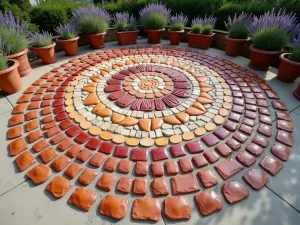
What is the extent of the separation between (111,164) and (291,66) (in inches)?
130

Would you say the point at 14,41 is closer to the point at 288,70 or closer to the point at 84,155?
the point at 84,155

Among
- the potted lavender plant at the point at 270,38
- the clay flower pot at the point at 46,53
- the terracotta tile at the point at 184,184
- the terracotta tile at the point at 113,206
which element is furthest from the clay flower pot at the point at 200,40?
the terracotta tile at the point at 113,206

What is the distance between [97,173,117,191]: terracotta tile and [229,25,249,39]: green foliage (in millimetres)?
4080

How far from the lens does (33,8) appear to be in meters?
4.54

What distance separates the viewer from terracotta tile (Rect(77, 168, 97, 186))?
1672 millimetres

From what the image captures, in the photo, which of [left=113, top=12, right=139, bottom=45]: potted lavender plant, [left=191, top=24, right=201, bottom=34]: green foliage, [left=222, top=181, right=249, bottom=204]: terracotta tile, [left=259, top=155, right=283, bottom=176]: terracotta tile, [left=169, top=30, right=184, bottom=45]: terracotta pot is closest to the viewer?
[left=222, top=181, right=249, bottom=204]: terracotta tile

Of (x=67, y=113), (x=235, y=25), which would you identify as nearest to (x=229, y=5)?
(x=235, y=25)

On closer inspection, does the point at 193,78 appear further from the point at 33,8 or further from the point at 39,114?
the point at 33,8

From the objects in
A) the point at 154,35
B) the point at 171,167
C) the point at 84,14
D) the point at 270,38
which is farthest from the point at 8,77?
the point at 270,38

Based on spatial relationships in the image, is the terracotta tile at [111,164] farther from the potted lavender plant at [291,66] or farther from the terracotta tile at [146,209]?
the potted lavender plant at [291,66]

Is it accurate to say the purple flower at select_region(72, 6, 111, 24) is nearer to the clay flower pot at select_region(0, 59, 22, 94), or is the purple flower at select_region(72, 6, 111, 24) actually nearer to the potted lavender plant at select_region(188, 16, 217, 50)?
the clay flower pot at select_region(0, 59, 22, 94)

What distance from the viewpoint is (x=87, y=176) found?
1.71m

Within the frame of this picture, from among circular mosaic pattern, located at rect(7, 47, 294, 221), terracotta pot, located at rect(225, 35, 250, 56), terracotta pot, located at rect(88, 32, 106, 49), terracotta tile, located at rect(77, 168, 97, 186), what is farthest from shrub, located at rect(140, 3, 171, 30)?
terracotta tile, located at rect(77, 168, 97, 186)

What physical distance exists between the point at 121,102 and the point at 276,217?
7.06 feet
